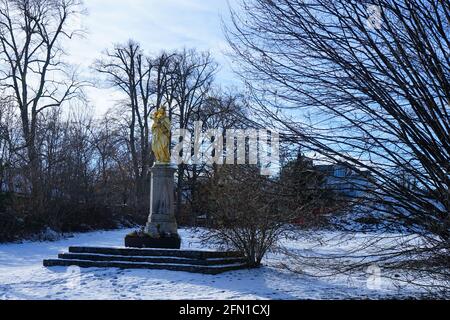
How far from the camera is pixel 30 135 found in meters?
24.7

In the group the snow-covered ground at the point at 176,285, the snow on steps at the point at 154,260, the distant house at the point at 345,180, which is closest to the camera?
the distant house at the point at 345,180

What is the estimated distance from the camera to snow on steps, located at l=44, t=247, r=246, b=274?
1224cm

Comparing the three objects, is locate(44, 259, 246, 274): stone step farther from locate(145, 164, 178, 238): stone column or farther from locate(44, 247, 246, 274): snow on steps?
locate(145, 164, 178, 238): stone column

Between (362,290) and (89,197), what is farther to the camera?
(89,197)

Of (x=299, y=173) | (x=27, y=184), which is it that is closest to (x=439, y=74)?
(x=299, y=173)

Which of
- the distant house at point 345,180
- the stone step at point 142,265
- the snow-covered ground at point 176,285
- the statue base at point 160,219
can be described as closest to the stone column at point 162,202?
the statue base at point 160,219

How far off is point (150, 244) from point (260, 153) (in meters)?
8.66

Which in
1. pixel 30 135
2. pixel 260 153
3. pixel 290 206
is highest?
pixel 30 135

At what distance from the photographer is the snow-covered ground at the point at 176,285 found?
9523 mm

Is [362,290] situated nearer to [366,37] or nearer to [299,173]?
[299,173]

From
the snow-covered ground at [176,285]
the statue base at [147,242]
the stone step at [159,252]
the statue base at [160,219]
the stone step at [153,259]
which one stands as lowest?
the snow-covered ground at [176,285]

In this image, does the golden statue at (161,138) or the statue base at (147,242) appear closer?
the statue base at (147,242)

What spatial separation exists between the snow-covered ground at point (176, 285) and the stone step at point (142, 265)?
0.23 metres

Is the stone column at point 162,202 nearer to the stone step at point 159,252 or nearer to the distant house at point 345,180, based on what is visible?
the stone step at point 159,252
